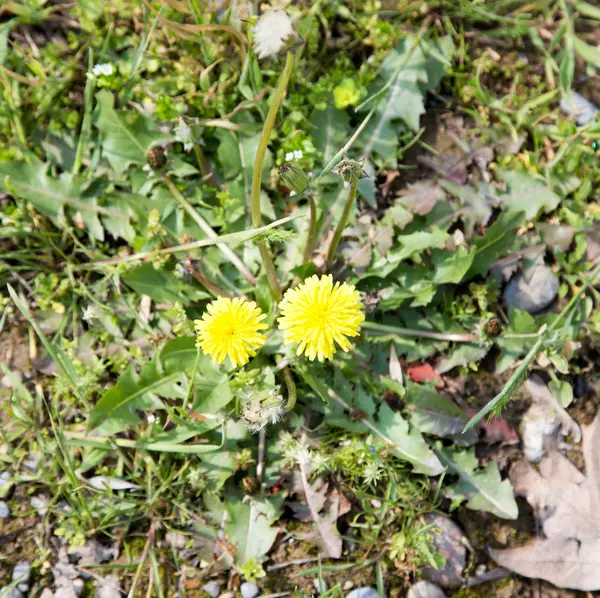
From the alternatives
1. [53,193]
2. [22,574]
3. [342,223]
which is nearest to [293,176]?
[342,223]

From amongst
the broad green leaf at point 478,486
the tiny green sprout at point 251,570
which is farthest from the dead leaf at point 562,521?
the tiny green sprout at point 251,570

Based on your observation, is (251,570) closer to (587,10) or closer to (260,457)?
(260,457)

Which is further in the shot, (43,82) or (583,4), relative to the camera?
(583,4)

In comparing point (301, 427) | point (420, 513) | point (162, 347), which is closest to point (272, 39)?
point (162, 347)

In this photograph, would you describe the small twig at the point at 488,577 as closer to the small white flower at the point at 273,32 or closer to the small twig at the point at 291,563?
the small twig at the point at 291,563

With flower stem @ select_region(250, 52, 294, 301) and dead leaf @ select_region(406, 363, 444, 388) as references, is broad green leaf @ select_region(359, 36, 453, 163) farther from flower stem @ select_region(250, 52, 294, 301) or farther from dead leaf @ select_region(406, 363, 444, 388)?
dead leaf @ select_region(406, 363, 444, 388)

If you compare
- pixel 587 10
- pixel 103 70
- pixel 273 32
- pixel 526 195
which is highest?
pixel 587 10

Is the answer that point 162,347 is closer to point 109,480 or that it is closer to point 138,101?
point 109,480
